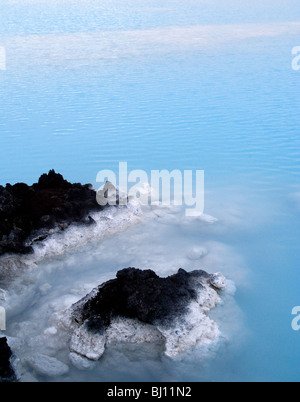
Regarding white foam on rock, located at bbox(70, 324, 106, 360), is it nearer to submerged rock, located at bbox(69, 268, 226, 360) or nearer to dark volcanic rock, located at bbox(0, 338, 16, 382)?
submerged rock, located at bbox(69, 268, 226, 360)

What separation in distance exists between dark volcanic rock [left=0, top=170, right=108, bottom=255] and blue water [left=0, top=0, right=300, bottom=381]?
1.12 metres

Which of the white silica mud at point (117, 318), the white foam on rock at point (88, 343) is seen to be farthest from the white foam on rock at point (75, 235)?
the white foam on rock at point (88, 343)

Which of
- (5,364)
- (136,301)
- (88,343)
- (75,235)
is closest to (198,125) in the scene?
(75,235)

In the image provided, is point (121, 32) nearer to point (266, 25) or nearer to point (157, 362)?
point (266, 25)

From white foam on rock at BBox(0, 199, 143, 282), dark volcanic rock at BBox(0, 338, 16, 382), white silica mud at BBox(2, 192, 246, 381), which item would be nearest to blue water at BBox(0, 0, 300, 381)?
white silica mud at BBox(2, 192, 246, 381)

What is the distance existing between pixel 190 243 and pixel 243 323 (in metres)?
1.08

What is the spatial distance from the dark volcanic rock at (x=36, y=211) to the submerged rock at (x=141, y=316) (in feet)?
3.28

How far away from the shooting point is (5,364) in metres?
2.80

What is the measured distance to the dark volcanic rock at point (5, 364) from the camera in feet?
9.08

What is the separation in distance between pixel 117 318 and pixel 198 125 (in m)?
4.52

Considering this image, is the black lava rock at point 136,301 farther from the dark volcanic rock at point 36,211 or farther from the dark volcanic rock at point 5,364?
the dark volcanic rock at point 36,211

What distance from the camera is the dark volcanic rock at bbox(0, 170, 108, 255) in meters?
4.05

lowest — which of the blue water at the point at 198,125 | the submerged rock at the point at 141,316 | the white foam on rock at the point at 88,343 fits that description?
the white foam on rock at the point at 88,343

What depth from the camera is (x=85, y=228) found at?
4289mm
